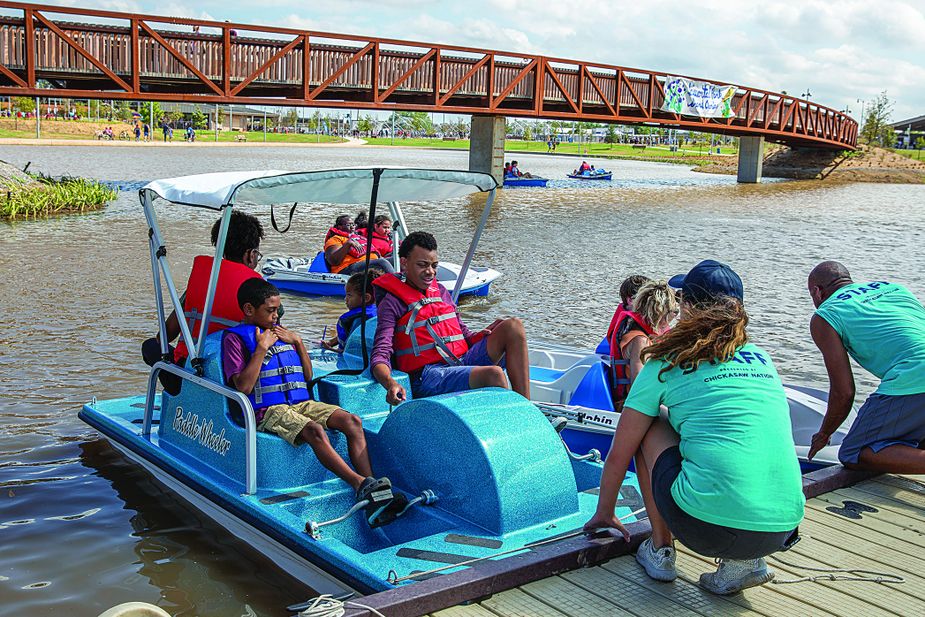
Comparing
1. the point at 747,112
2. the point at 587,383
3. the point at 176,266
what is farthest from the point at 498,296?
the point at 747,112

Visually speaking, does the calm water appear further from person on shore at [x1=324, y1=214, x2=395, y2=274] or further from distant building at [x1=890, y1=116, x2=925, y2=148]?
distant building at [x1=890, y1=116, x2=925, y2=148]

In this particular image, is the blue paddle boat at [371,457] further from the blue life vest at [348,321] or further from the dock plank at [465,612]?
the dock plank at [465,612]

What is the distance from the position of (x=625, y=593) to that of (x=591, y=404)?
311cm

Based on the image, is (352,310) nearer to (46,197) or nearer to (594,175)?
(46,197)

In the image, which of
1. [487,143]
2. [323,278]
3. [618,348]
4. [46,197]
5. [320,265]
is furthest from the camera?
[487,143]

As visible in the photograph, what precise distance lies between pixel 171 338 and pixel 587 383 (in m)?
3.11

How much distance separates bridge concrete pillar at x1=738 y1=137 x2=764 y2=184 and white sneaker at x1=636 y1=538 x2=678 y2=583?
177ft

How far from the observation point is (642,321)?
6734 mm

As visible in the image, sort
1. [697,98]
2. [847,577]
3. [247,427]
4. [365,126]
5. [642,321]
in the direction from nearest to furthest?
[847,577]
[247,427]
[642,321]
[697,98]
[365,126]

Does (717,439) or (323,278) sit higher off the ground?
(717,439)

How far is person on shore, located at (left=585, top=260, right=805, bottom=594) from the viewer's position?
149 inches

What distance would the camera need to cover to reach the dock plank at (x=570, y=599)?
3938 millimetres

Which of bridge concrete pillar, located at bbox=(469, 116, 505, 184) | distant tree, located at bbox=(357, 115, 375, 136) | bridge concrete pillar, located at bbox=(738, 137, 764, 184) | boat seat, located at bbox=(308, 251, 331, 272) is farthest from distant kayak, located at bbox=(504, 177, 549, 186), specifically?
distant tree, located at bbox=(357, 115, 375, 136)

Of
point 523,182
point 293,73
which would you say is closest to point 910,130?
point 523,182
